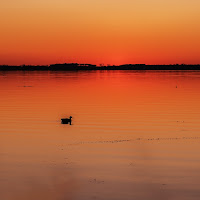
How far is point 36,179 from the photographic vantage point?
51.1 ft

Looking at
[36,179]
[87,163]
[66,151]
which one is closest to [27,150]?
[66,151]

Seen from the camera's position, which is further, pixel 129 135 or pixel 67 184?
pixel 129 135

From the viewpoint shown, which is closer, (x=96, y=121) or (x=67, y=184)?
(x=67, y=184)

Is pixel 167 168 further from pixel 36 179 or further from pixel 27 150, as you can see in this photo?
pixel 27 150

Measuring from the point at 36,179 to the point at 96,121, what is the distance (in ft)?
52.7

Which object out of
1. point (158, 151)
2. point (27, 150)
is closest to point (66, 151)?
point (27, 150)

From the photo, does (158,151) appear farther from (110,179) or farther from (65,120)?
(65,120)

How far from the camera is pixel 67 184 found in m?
14.9

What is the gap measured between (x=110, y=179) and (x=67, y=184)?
1.66 metres

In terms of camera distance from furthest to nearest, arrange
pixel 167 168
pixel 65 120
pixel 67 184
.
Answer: pixel 65 120 → pixel 167 168 → pixel 67 184

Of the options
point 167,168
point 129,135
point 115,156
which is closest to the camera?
point 167,168

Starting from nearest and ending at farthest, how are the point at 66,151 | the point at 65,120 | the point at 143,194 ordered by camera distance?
the point at 143,194 → the point at 66,151 → the point at 65,120

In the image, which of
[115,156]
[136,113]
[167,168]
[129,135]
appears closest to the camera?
[167,168]

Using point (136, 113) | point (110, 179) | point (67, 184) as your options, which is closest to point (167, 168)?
point (110, 179)
